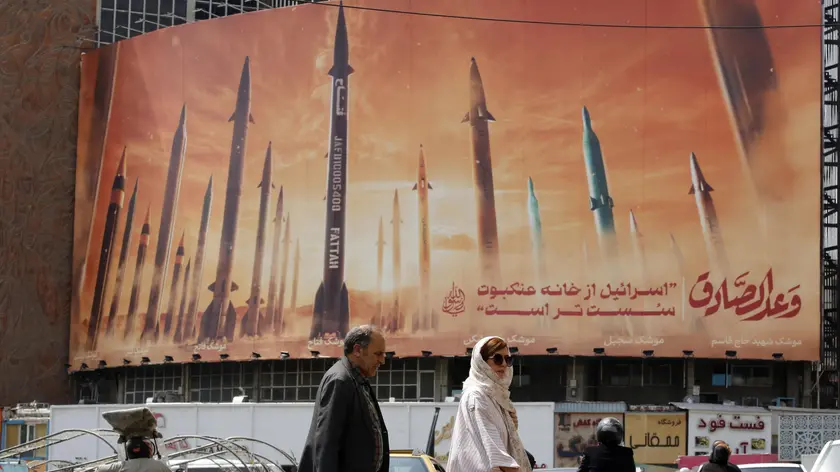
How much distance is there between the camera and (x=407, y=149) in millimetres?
39406

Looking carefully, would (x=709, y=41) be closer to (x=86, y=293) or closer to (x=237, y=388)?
(x=237, y=388)

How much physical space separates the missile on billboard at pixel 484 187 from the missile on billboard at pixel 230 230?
24.3 ft

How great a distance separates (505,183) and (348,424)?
3233 cm

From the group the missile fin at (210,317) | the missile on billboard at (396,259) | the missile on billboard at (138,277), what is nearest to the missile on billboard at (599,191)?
the missile on billboard at (396,259)

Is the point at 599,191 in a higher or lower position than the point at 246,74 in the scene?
lower

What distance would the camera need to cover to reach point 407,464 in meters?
13.2

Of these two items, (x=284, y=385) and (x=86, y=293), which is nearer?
(x=284, y=385)

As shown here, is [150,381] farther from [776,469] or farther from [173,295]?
[776,469]

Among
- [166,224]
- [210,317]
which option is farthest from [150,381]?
[166,224]

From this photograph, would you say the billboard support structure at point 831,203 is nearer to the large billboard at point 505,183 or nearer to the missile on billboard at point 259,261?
the large billboard at point 505,183

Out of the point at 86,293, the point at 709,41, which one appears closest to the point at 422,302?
the point at 709,41

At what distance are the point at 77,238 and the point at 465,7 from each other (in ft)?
53.2

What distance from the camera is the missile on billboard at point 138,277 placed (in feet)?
146

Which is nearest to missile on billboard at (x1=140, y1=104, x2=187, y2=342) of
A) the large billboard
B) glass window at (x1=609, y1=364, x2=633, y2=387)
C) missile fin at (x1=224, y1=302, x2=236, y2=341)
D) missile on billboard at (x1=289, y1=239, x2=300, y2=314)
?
the large billboard
